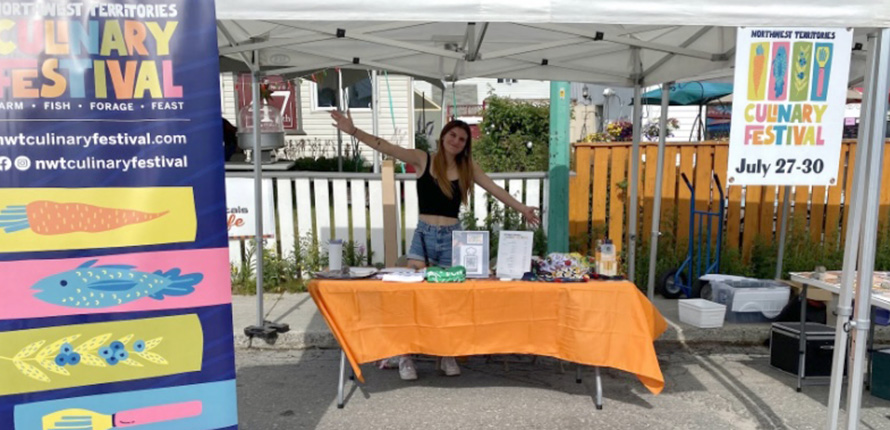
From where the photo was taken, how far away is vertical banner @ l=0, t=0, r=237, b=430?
2.26 m

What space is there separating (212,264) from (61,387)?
70cm

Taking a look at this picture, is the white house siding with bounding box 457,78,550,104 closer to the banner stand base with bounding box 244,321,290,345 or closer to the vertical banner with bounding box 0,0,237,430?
the banner stand base with bounding box 244,321,290,345

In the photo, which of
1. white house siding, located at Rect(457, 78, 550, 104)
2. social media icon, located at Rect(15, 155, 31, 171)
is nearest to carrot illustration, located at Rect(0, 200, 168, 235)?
social media icon, located at Rect(15, 155, 31, 171)

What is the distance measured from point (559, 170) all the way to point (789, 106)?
3.65 meters

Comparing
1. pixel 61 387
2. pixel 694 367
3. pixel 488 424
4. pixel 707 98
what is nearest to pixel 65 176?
pixel 61 387

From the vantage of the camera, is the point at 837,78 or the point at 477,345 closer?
the point at 837,78

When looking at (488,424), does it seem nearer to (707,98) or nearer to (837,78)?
(837,78)

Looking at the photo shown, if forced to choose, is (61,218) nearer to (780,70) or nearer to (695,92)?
(780,70)

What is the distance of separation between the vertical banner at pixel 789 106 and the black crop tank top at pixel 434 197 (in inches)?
78.5

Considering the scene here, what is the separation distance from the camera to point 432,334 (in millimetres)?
3822

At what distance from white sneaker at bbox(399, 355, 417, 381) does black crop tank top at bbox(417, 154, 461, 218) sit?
102cm

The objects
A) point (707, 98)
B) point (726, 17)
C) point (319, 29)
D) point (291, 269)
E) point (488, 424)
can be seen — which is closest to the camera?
point (726, 17)

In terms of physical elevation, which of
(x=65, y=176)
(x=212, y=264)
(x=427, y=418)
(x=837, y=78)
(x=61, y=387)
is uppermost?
(x=837, y=78)

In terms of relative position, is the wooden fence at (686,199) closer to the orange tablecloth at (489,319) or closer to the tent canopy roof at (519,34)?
the tent canopy roof at (519,34)
